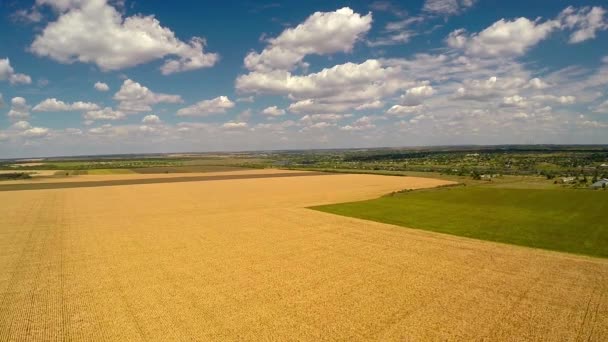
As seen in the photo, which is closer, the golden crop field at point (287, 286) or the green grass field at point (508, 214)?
the golden crop field at point (287, 286)

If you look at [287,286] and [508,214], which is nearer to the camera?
[287,286]

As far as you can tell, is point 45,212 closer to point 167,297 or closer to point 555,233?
point 167,297

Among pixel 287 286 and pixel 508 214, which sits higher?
pixel 287 286

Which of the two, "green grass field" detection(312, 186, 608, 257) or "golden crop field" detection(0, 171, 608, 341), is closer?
"golden crop field" detection(0, 171, 608, 341)
